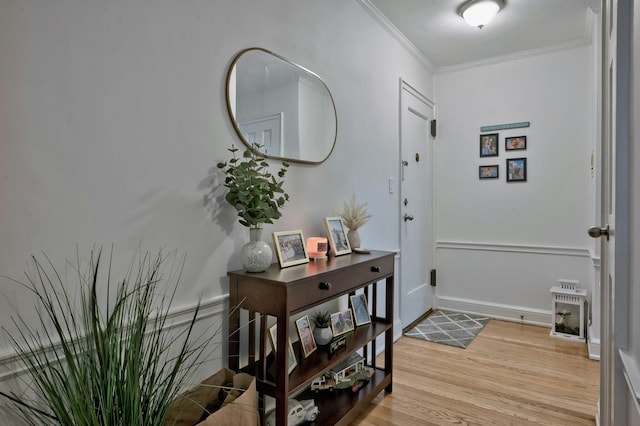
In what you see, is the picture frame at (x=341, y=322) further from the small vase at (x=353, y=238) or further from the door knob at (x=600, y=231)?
the door knob at (x=600, y=231)

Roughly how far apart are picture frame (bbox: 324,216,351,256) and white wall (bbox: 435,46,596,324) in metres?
1.97

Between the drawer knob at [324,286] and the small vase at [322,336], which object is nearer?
the drawer knob at [324,286]

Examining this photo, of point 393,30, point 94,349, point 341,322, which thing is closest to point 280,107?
point 341,322

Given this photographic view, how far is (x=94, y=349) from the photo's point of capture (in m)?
1.02

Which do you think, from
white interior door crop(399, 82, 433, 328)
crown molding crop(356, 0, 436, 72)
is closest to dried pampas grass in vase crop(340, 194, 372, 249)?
white interior door crop(399, 82, 433, 328)

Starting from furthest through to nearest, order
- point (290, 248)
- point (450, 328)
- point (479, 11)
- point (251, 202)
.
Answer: point (450, 328) → point (479, 11) → point (290, 248) → point (251, 202)

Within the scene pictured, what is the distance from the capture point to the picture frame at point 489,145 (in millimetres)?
3463

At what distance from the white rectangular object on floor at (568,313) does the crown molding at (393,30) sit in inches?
90.2

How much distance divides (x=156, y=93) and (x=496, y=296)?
11.0 feet

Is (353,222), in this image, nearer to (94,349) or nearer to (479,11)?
(94,349)

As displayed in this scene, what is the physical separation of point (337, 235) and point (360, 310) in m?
0.46

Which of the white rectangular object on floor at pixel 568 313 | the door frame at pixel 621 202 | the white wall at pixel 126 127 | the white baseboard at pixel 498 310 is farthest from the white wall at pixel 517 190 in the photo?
the door frame at pixel 621 202

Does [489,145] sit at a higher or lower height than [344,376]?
higher

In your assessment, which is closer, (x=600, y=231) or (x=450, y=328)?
(x=600, y=231)
